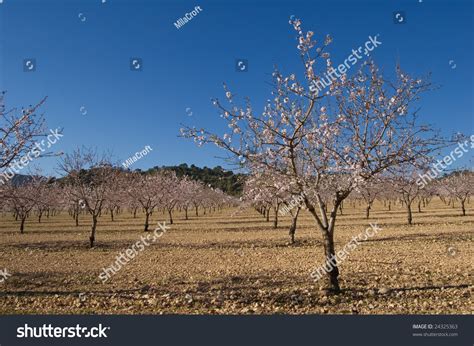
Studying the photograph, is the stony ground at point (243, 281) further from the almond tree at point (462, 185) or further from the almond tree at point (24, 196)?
the almond tree at point (462, 185)

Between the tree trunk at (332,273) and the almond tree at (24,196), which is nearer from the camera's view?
the tree trunk at (332,273)

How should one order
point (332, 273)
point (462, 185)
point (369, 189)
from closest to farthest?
point (332, 273)
point (369, 189)
point (462, 185)

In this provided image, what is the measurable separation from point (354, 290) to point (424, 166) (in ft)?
15.6

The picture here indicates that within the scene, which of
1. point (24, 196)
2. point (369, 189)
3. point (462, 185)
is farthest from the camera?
point (462, 185)

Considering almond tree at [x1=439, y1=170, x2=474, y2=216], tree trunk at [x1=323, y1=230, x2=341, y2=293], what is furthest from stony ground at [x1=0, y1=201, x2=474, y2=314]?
almond tree at [x1=439, y1=170, x2=474, y2=216]

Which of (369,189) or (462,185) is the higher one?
(462,185)

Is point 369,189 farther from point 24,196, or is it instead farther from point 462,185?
point 462,185

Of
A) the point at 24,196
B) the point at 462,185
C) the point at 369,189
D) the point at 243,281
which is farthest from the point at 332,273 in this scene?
the point at 462,185

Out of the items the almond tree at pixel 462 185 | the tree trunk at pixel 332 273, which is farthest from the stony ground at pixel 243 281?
the almond tree at pixel 462 185

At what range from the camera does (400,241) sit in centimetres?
2708

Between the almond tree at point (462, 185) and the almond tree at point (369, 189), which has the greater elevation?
the almond tree at point (462, 185)

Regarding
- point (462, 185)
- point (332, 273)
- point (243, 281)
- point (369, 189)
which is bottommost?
point (243, 281)

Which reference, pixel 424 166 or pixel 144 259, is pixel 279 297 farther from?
pixel 144 259

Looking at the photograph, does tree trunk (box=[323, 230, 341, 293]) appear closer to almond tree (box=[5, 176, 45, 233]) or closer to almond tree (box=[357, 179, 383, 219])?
almond tree (box=[357, 179, 383, 219])
